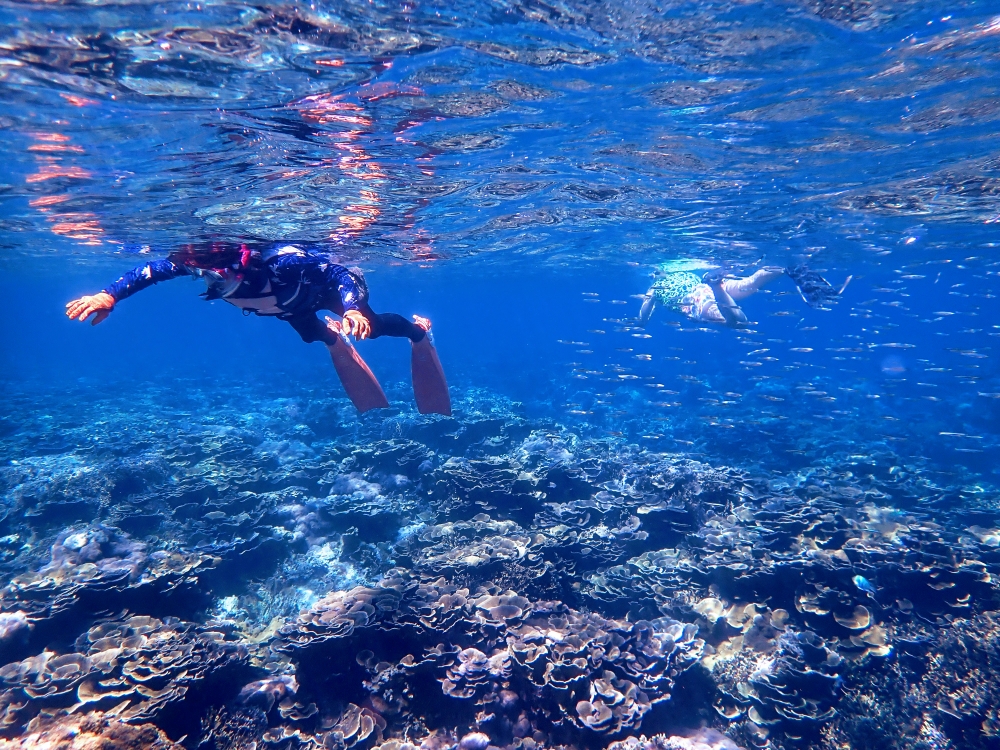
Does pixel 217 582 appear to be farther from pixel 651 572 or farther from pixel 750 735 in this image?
pixel 750 735

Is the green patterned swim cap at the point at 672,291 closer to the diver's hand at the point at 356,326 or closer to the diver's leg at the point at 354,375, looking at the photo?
the diver's leg at the point at 354,375

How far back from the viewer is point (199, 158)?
31.5 ft

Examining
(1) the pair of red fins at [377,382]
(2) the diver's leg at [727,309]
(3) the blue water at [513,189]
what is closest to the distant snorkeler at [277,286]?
(1) the pair of red fins at [377,382]

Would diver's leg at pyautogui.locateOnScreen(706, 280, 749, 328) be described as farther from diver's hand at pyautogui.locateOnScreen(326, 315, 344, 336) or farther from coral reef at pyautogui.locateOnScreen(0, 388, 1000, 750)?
diver's hand at pyautogui.locateOnScreen(326, 315, 344, 336)

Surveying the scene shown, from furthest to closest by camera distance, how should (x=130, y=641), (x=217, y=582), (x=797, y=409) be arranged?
(x=797, y=409), (x=217, y=582), (x=130, y=641)

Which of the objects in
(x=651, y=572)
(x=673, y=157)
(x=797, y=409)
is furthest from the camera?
(x=797, y=409)

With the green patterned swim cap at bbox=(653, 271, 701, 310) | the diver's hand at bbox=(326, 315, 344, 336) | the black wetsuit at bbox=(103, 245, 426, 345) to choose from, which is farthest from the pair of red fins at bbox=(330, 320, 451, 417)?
the green patterned swim cap at bbox=(653, 271, 701, 310)

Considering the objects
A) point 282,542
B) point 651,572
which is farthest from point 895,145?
point 282,542

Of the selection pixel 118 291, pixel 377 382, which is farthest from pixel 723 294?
pixel 118 291

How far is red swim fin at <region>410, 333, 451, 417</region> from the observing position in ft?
28.0

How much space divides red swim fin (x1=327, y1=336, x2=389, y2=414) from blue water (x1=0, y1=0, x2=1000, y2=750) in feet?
11.1

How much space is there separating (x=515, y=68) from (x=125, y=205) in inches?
456

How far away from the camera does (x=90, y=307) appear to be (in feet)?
15.8

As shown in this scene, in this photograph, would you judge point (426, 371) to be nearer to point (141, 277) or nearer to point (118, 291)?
point (141, 277)
